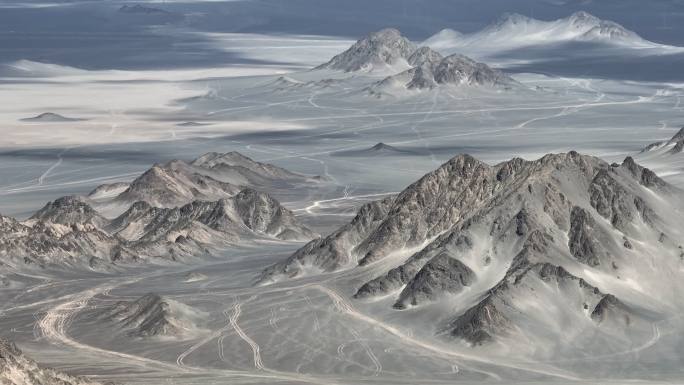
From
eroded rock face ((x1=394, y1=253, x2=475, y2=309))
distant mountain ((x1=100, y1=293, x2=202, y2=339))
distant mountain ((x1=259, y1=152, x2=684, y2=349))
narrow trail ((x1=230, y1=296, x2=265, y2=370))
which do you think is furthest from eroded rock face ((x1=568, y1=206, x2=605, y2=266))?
distant mountain ((x1=100, y1=293, x2=202, y2=339))

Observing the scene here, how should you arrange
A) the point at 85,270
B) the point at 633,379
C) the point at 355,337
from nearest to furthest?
the point at 633,379, the point at 355,337, the point at 85,270

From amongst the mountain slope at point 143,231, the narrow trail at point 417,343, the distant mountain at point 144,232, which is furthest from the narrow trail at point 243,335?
the mountain slope at point 143,231

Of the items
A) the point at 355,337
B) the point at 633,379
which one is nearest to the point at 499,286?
the point at 355,337

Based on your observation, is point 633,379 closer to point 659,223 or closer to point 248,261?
point 659,223

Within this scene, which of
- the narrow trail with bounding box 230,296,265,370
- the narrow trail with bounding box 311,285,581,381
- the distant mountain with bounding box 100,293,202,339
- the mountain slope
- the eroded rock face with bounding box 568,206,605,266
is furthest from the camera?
the mountain slope

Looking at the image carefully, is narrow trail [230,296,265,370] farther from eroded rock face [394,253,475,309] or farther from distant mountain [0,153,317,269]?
distant mountain [0,153,317,269]

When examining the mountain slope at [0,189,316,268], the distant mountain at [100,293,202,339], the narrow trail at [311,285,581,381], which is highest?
the narrow trail at [311,285,581,381]
